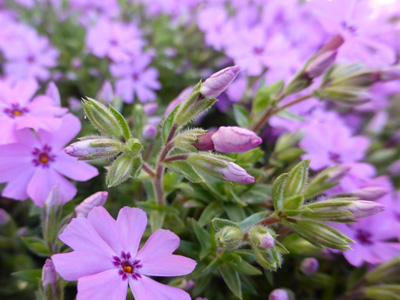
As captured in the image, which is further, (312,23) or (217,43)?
(312,23)

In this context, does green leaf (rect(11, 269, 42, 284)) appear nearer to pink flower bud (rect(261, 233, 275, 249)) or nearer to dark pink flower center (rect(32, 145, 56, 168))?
Answer: dark pink flower center (rect(32, 145, 56, 168))

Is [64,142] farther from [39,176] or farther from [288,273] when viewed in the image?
[288,273]

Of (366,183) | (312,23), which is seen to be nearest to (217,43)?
(312,23)

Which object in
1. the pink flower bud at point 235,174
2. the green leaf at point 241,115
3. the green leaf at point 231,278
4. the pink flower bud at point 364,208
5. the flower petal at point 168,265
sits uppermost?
the green leaf at point 241,115

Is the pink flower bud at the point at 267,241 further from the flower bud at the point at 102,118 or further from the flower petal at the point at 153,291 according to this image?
the flower bud at the point at 102,118

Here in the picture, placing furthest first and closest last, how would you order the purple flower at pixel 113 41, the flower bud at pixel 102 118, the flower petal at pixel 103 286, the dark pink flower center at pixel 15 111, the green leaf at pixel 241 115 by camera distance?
the purple flower at pixel 113 41
the green leaf at pixel 241 115
the dark pink flower center at pixel 15 111
the flower bud at pixel 102 118
the flower petal at pixel 103 286

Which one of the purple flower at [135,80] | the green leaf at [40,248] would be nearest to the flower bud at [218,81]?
the green leaf at [40,248]
